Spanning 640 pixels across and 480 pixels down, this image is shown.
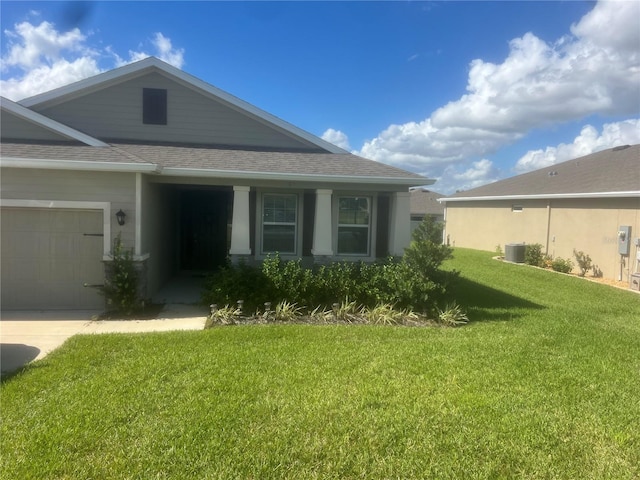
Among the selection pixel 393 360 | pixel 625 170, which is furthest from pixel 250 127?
pixel 625 170

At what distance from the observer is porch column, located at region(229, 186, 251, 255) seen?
9.16 m

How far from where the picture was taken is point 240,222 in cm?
916

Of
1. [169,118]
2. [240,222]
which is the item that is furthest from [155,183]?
[169,118]

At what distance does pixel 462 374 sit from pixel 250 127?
8.41 meters

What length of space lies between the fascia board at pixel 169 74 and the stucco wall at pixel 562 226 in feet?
32.0

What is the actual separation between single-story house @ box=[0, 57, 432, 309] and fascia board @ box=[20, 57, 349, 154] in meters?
0.03

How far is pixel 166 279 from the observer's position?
11.3 meters

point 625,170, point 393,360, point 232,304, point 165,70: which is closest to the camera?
point 393,360

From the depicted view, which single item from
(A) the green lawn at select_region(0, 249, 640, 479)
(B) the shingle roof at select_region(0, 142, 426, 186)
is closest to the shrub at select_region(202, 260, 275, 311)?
(A) the green lawn at select_region(0, 249, 640, 479)

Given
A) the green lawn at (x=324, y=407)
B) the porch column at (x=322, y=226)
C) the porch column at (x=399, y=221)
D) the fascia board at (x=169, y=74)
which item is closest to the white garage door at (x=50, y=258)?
the green lawn at (x=324, y=407)

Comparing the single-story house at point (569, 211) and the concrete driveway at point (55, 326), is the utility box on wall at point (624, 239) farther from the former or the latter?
the concrete driveway at point (55, 326)

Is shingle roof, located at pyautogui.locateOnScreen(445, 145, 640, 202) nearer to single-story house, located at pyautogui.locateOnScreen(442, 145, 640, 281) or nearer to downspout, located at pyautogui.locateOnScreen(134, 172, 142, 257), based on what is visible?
single-story house, located at pyautogui.locateOnScreen(442, 145, 640, 281)

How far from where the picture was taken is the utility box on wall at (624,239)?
13172 millimetres

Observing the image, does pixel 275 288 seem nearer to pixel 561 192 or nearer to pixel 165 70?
pixel 165 70
